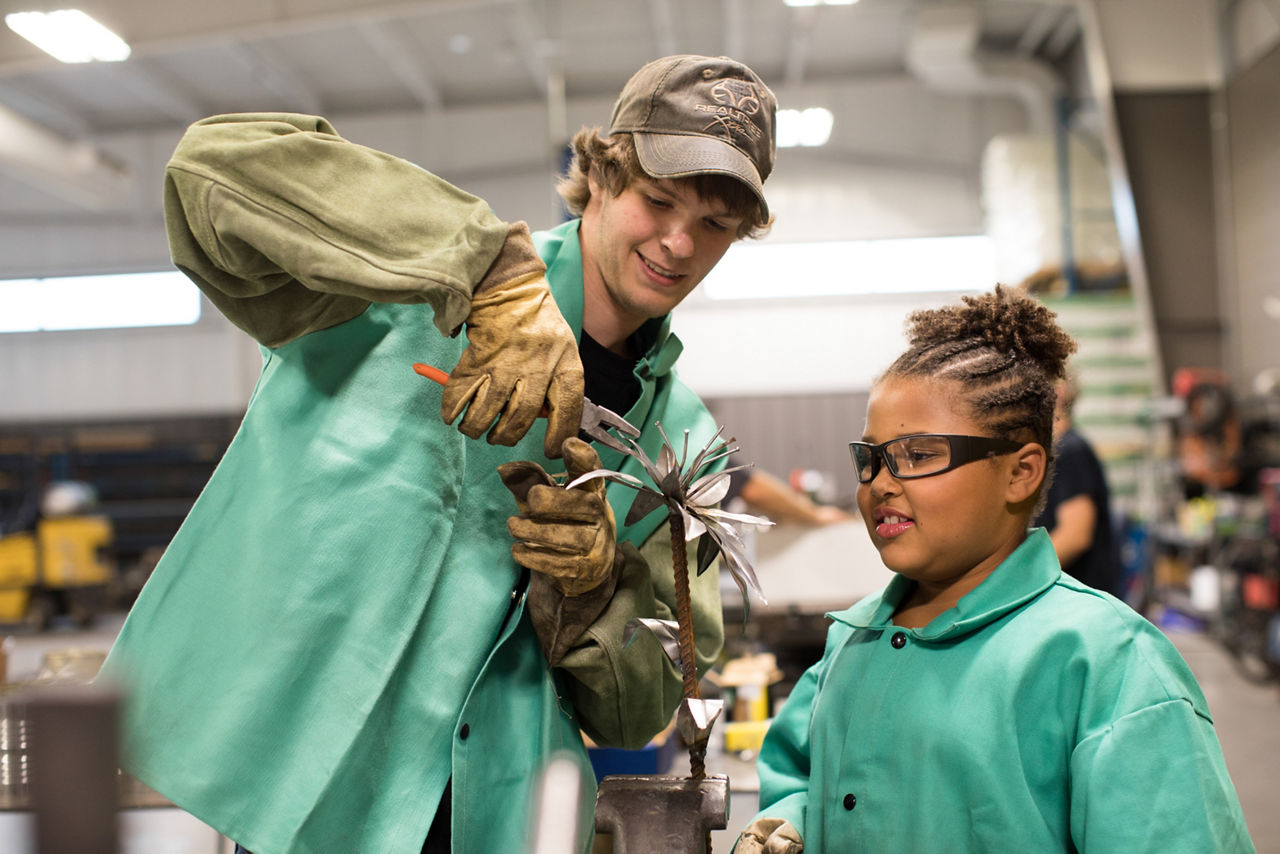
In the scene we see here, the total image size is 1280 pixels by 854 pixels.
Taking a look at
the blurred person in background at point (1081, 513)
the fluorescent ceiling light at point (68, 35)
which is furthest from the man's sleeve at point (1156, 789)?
the fluorescent ceiling light at point (68, 35)

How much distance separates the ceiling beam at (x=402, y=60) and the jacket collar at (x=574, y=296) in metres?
7.56

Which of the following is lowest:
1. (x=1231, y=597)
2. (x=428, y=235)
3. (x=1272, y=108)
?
(x=1231, y=597)

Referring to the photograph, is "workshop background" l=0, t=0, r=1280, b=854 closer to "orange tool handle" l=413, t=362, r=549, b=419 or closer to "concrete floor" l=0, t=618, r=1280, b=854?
"concrete floor" l=0, t=618, r=1280, b=854

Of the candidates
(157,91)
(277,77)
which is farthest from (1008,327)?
(157,91)

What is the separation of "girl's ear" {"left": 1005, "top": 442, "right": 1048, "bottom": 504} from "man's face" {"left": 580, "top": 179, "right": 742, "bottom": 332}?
1.47 ft

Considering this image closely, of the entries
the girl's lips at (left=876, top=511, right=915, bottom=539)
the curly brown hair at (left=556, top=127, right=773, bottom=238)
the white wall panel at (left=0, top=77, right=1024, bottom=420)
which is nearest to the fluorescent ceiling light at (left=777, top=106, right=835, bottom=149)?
the white wall panel at (left=0, top=77, right=1024, bottom=420)

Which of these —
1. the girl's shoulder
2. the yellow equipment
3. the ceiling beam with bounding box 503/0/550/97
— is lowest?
the yellow equipment

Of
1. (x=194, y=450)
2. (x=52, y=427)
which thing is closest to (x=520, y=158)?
(x=194, y=450)

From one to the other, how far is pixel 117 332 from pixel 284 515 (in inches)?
433

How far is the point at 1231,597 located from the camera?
611 centimetres

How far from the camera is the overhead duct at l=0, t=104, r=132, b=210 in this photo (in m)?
8.70

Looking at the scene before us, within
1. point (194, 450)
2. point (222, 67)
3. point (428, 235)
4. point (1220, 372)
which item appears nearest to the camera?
point (428, 235)

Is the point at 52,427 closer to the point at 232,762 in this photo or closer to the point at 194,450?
the point at 194,450

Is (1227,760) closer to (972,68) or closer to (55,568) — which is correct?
(972,68)
